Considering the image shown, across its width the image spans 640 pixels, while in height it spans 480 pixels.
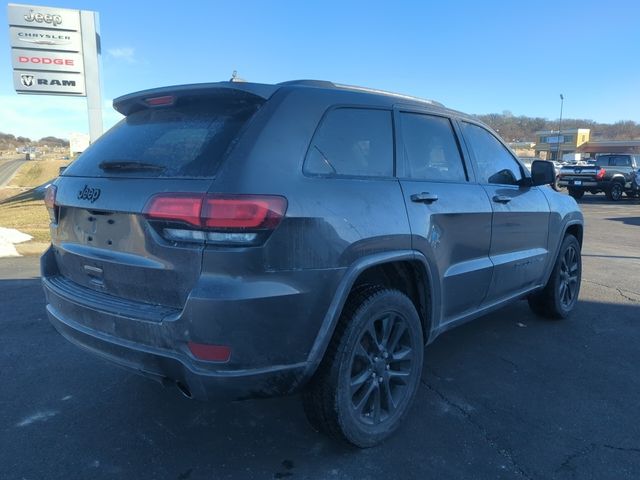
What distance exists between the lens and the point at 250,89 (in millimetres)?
2473

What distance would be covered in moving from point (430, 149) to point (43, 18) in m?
18.7

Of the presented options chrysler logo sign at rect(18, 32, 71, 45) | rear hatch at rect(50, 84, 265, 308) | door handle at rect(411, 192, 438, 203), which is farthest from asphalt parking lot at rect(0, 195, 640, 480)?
chrysler logo sign at rect(18, 32, 71, 45)

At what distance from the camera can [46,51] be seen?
57.6 ft

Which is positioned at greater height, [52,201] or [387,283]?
[52,201]

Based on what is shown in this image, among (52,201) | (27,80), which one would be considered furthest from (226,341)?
(27,80)

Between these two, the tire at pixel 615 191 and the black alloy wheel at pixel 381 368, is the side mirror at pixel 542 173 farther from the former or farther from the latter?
the tire at pixel 615 191

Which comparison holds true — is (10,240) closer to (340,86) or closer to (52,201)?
(52,201)

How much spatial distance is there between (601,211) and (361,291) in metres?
17.0

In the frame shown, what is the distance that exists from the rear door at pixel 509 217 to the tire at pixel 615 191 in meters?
19.5

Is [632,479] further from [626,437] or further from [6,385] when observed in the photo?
[6,385]

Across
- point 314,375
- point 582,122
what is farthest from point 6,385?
point 582,122

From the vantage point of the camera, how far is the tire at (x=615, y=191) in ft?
68.6

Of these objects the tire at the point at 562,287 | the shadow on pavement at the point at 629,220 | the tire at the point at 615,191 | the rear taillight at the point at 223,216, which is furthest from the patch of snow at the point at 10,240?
the tire at the point at 615,191

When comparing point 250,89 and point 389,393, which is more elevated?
point 250,89
